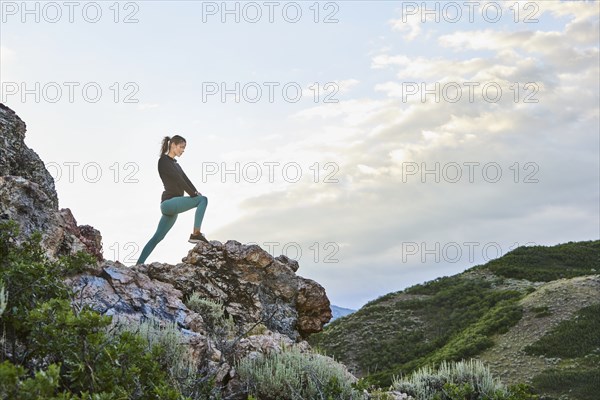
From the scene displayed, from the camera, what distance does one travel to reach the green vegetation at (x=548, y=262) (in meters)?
44.7

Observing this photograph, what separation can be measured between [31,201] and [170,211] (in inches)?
189

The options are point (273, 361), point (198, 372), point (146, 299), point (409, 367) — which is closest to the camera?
point (198, 372)

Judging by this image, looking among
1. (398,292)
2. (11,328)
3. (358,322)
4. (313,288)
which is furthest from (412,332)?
(11,328)

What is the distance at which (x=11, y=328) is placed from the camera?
5.77 meters

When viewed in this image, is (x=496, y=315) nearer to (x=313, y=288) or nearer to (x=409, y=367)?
(x=409, y=367)

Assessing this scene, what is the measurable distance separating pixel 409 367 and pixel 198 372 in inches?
1077

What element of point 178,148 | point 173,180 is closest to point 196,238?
point 173,180

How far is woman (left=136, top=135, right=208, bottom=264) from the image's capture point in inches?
502

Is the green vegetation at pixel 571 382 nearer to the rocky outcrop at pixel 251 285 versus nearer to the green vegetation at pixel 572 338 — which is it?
the green vegetation at pixel 572 338

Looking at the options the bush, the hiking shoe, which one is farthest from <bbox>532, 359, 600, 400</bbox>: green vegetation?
the bush

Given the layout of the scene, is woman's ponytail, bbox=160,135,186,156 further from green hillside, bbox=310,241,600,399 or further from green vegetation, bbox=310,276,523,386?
green vegetation, bbox=310,276,523,386

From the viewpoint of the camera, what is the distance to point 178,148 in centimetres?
1313

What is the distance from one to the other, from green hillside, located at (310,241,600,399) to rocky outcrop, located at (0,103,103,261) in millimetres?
14283

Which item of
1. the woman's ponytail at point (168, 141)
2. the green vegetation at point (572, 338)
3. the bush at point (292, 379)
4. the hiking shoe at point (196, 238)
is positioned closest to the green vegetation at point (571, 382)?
the green vegetation at point (572, 338)
